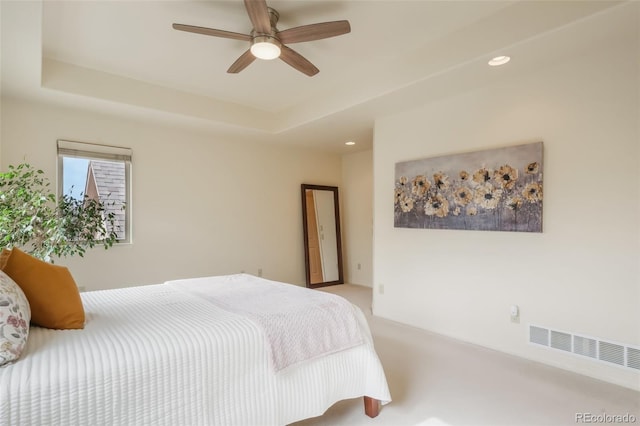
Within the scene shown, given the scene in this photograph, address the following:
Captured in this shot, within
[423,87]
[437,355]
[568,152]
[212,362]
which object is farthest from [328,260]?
[212,362]

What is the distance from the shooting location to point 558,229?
2.57 m

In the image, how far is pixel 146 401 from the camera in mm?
1250

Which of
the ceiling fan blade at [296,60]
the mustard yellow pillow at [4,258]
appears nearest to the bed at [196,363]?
the mustard yellow pillow at [4,258]

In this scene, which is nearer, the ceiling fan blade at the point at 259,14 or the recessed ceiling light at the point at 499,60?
the ceiling fan blade at the point at 259,14

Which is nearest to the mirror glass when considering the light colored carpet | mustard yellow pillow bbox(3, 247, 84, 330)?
the light colored carpet

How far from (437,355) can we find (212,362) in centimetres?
206

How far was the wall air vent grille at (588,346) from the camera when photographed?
2260 mm

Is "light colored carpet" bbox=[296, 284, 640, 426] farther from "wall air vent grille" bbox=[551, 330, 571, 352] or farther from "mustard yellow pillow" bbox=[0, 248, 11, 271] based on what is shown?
"mustard yellow pillow" bbox=[0, 248, 11, 271]

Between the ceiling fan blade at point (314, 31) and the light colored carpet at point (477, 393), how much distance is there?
228 centimetres

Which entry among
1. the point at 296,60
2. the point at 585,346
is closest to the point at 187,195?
the point at 296,60

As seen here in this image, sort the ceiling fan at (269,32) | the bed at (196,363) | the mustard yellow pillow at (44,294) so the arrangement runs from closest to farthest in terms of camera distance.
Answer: the bed at (196,363), the mustard yellow pillow at (44,294), the ceiling fan at (269,32)

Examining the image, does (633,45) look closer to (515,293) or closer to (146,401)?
(515,293)

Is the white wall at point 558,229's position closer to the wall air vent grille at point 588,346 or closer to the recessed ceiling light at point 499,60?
the wall air vent grille at point 588,346

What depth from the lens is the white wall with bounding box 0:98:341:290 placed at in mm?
3463
